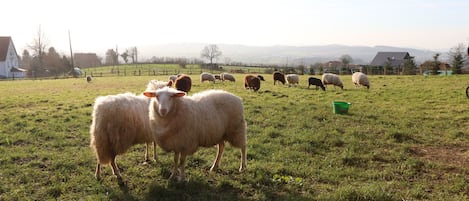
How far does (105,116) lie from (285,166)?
3646 mm

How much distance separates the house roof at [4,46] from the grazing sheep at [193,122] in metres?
76.3

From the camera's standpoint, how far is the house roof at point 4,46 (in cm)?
6825

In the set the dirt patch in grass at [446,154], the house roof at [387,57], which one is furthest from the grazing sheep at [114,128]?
the house roof at [387,57]

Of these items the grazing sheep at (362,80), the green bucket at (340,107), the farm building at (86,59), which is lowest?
the green bucket at (340,107)

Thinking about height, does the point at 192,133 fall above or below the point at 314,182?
above

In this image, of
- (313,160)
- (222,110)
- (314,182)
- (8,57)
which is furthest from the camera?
(8,57)

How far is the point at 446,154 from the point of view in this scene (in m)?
7.96

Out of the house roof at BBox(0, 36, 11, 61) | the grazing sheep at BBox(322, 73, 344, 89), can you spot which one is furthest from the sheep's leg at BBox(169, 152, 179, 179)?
the house roof at BBox(0, 36, 11, 61)

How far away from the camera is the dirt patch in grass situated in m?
7.35

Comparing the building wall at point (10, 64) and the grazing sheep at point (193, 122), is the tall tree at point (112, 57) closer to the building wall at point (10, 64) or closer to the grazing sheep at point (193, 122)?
the building wall at point (10, 64)

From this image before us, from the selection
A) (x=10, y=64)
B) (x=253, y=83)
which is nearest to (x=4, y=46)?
(x=10, y=64)

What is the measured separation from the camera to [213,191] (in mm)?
5840

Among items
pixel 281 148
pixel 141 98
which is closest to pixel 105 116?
pixel 141 98

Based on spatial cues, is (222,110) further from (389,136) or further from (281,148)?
(389,136)
